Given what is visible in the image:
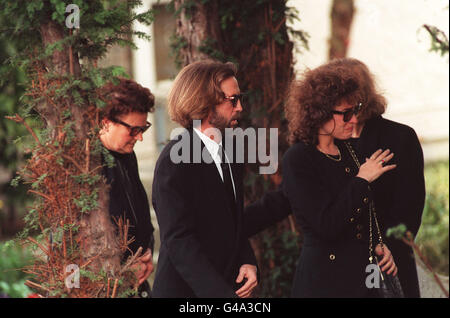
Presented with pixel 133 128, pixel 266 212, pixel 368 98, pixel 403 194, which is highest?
pixel 368 98

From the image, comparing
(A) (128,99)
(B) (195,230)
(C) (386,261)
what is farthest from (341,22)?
(B) (195,230)

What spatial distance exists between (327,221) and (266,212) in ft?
1.43

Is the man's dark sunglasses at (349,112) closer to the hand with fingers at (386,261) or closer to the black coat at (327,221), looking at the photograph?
the black coat at (327,221)

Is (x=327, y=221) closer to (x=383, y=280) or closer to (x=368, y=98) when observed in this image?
(x=383, y=280)

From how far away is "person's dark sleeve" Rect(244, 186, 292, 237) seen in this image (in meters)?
3.19

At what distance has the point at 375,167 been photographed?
2.93 m

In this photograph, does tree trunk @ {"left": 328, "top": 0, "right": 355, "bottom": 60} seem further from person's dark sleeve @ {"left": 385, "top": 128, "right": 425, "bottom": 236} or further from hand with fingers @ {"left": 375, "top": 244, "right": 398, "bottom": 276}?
hand with fingers @ {"left": 375, "top": 244, "right": 398, "bottom": 276}

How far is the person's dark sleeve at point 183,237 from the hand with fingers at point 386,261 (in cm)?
83

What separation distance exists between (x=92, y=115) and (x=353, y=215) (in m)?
1.25

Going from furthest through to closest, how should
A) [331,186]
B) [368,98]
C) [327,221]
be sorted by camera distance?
[368,98]
[331,186]
[327,221]

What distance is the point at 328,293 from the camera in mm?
3033

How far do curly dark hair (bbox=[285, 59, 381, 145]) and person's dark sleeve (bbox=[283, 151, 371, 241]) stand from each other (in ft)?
0.47

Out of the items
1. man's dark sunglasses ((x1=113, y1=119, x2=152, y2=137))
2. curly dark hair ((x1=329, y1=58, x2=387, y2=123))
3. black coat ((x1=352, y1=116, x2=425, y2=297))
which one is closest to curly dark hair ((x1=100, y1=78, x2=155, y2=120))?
man's dark sunglasses ((x1=113, y1=119, x2=152, y2=137))
